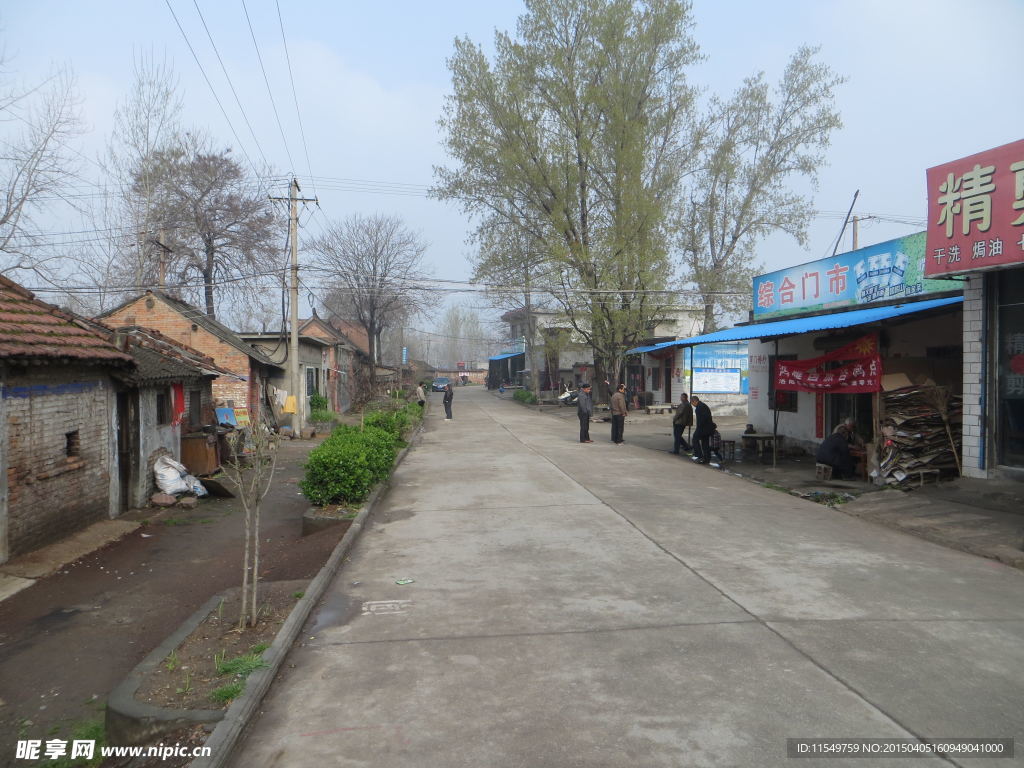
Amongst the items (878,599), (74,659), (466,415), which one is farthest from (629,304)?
(74,659)

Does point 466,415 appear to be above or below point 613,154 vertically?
below

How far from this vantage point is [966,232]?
9.63m

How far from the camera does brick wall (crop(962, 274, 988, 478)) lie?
9.99 m

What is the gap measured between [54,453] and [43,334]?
156 cm

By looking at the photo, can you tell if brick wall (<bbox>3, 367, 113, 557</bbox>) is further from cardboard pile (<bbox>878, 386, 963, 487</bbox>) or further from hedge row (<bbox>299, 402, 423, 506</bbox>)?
cardboard pile (<bbox>878, 386, 963, 487</bbox>)

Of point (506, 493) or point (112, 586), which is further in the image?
point (506, 493)

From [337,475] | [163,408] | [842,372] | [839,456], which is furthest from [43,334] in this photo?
[839,456]

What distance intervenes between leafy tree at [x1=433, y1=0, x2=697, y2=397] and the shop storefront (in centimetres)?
1859

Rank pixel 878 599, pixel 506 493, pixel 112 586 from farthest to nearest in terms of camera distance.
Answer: pixel 506 493 → pixel 112 586 → pixel 878 599

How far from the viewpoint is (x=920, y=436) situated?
11086 mm

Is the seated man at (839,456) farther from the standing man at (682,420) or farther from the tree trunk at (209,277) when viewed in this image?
the tree trunk at (209,277)

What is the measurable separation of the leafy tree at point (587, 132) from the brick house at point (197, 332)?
1357cm

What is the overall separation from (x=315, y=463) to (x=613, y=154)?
77.5 ft

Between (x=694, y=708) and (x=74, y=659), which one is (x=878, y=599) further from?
(x=74, y=659)
